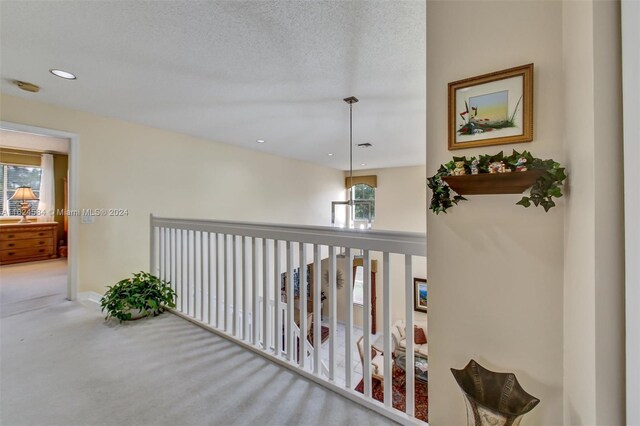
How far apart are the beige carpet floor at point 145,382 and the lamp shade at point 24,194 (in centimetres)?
456

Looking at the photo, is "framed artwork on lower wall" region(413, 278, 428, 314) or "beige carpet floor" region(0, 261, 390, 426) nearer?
"beige carpet floor" region(0, 261, 390, 426)

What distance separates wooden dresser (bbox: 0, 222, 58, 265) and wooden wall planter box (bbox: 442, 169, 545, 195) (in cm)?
751

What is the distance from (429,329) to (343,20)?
5.63 ft

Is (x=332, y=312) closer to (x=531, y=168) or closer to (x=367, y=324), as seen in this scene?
(x=367, y=324)

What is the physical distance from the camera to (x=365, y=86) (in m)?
2.38

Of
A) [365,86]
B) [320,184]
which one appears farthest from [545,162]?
[320,184]

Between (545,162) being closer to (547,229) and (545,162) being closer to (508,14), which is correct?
(547,229)

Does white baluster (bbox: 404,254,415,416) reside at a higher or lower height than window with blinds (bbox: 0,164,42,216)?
lower

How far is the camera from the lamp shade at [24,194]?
5.38 m

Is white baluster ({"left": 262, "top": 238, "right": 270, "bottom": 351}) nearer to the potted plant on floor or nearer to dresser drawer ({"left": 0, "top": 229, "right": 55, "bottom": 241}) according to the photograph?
the potted plant on floor

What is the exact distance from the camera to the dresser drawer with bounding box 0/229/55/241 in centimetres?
496

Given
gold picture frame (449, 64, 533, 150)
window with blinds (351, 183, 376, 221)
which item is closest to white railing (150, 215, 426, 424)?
gold picture frame (449, 64, 533, 150)

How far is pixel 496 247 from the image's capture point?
102 cm

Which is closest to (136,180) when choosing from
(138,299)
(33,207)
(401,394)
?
(138,299)
